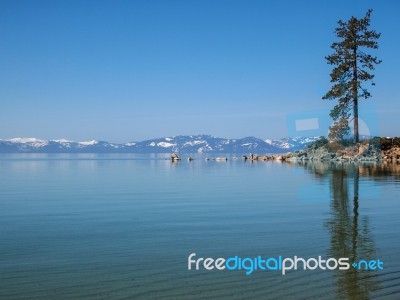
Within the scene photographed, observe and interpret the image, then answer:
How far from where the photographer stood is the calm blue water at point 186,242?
804 centimetres

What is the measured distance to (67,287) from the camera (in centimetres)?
809

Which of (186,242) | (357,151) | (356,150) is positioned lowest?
(186,242)

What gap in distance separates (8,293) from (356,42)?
6611cm

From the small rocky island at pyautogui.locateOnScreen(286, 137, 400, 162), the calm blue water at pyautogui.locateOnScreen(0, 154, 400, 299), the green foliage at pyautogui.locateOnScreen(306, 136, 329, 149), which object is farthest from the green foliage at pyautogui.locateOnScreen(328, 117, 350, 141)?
the calm blue water at pyautogui.locateOnScreen(0, 154, 400, 299)

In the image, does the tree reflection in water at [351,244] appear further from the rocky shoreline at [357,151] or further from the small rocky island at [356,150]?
the small rocky island at [356,150]

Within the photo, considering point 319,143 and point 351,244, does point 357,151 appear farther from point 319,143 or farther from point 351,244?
point 351,244

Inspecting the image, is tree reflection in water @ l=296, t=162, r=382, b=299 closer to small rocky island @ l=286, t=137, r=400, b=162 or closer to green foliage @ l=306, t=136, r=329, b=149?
small rocky island @ l=286, t=137, r=400, b=162

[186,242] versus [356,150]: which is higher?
[356,150]

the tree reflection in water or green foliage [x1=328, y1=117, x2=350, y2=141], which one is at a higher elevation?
green foliage [x1=328, y1=117, x2=350, y2=141]

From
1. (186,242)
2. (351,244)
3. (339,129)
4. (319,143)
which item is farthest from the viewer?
(319,143)

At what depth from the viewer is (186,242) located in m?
11.7

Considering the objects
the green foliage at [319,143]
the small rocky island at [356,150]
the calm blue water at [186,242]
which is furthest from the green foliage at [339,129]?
the calm blue water at [186,242]

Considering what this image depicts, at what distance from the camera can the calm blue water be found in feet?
26.4

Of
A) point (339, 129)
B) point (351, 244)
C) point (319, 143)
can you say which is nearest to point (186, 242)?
point (351, 244)
